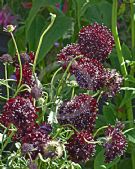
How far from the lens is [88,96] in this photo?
133cm

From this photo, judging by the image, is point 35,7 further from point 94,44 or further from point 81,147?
point 81,147

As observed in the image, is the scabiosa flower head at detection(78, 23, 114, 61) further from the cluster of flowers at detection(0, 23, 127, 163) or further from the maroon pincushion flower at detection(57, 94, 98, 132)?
the maroon pincushion flower at detection(57, 94, 98, 132)

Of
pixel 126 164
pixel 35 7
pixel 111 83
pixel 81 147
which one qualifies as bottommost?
pixel 126 164

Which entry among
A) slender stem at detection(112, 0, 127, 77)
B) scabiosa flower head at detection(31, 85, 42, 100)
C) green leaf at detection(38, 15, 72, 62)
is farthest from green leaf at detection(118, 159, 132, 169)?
scabiosa flower head at detection(31, 85, 42, 100)

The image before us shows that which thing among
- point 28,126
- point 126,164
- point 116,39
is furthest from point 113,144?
point 126,164

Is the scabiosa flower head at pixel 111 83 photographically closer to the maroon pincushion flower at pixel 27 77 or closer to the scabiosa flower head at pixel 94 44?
the scabiosa flower head at pixel 94 44

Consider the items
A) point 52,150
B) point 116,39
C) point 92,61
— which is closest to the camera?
point 52,150

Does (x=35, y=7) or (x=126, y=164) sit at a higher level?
(x=35, y=7)

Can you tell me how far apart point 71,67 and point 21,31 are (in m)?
0.83

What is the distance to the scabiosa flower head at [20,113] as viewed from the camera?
4.10 ft

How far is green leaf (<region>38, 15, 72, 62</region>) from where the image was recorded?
1.92 metres

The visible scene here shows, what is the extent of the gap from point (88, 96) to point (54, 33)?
0.66m

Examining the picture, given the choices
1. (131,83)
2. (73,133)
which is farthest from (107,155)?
(131,83)

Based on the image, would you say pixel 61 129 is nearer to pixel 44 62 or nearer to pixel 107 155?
pixel 107 155
